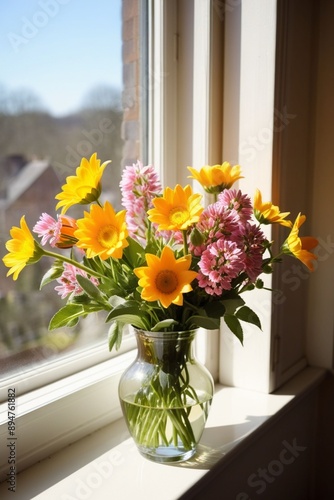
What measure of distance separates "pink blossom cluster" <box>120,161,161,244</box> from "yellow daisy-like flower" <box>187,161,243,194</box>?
0.08 m

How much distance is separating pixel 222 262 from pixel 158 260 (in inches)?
4.2

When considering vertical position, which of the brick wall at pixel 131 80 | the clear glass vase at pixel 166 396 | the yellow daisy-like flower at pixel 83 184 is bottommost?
the clear glass vase at pixel 166 396

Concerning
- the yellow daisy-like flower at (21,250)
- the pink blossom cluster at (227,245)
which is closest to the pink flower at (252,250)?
the pink blossom cluster at (227,245)

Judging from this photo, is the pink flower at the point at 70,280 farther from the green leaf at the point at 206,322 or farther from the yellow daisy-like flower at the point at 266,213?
the yellow daisy-like flower at the point at 266,213

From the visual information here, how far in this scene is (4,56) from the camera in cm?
97

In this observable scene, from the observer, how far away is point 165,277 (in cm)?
87

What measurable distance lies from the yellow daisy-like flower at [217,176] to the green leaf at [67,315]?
0.32m

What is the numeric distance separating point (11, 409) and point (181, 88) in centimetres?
A: 85

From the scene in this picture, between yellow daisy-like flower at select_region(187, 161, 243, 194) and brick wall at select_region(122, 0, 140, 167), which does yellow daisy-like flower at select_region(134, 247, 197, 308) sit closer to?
yellow daisy-like flower at select_region(187, 161, 243, 194)

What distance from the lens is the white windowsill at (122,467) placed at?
965mm

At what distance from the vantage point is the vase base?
1.05 metres

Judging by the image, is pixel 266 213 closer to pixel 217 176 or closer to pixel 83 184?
pixel 217 176

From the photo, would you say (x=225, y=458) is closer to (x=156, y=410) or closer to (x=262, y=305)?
(x=156, y=410)

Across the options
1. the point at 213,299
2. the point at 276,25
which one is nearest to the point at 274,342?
the point at 213,299
